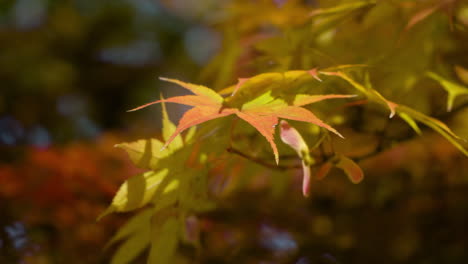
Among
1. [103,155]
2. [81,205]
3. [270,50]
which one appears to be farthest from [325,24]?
[103,155]

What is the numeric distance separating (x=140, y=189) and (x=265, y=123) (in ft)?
0.59

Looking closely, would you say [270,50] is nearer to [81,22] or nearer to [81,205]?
[81,205]

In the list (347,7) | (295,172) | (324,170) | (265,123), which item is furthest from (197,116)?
(295,172)

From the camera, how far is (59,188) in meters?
0.95

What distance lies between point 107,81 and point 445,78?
239 centimetres

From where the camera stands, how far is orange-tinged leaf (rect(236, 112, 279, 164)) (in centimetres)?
42

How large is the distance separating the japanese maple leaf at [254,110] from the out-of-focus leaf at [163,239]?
144mm

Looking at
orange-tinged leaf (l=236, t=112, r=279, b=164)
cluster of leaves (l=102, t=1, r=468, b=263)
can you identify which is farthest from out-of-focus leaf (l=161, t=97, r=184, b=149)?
orange-tinged leaf (l=236, t=112, r=279, b=164)

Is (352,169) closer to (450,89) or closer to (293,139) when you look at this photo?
(293,139)

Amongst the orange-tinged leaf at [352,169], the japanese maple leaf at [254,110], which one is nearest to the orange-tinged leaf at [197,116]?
the japanese maple leaf at [254,110]

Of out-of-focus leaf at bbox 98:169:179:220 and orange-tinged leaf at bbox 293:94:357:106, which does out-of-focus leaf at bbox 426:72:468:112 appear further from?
out-of-focus leaf at bbox 98:169:179:220

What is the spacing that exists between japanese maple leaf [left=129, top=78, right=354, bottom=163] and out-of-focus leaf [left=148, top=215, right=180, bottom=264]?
144 mm

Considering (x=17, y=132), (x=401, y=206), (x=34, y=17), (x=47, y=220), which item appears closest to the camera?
(x=47, y=220)

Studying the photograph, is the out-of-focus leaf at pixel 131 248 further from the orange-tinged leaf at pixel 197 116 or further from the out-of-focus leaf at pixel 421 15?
the out-of-focus leaf at pixel 421 15
